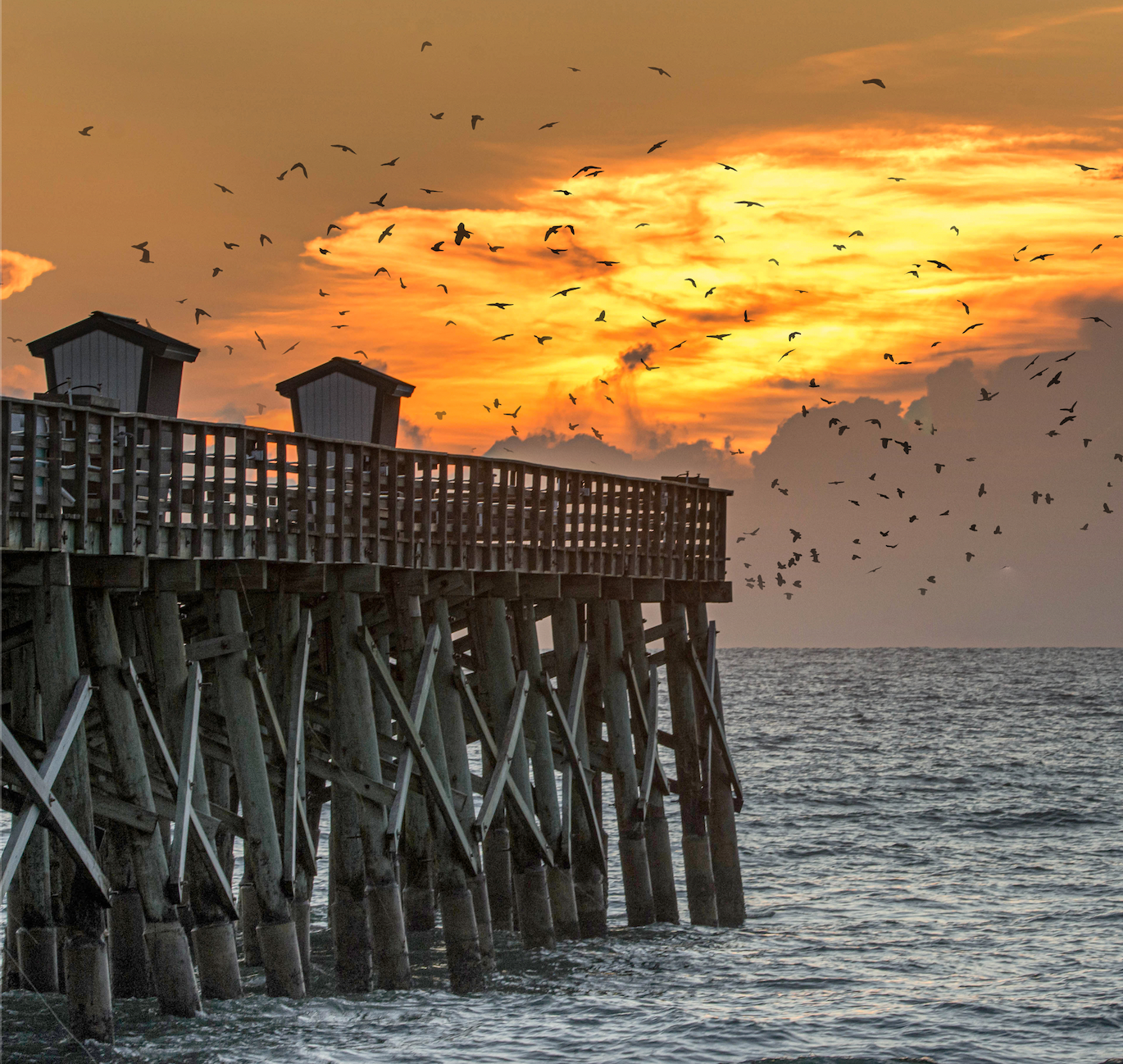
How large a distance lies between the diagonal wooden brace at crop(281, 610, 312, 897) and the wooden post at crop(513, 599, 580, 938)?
4315 mm

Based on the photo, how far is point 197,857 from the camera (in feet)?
47.4

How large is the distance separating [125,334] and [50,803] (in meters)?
8.62

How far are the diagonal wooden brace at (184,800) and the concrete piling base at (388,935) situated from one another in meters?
2.64

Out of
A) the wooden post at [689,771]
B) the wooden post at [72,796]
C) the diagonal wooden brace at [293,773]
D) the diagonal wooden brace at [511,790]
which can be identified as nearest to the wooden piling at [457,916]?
the diagonal wooden brace at [511,790]

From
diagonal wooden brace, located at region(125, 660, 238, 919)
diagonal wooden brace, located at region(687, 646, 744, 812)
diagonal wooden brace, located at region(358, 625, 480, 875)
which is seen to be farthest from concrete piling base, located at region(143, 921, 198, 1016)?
diagonal wooden brace, located at region(687, 646, 744, 812)

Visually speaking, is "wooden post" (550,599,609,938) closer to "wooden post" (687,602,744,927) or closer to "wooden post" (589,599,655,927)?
"wooden post" (589,599,655,927)

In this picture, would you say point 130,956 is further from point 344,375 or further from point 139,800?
point 344,375

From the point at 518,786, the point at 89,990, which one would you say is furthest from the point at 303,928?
the point at 518,786

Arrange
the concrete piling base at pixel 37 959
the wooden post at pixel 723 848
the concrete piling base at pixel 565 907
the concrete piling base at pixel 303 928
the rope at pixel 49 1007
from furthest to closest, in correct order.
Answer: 1. the wooden post at pixel 723 848
2. the concrete piling base at pixel 565 907
3. the concrete piling base at pixel 37 959
4. the concrete piling base at pixel 303 928
5. the rope at pixel 49 1007

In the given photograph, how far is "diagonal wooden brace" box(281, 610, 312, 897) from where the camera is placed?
15.2 metres

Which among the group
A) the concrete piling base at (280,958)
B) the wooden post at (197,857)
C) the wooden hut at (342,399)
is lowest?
the concrete piling base at (280,958)

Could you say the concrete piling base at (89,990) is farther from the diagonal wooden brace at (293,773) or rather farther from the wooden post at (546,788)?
the wooden post at (546,788)

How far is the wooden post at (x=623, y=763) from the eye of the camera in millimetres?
21031

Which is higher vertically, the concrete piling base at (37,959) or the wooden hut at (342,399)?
the wooden hut at (342,399)
